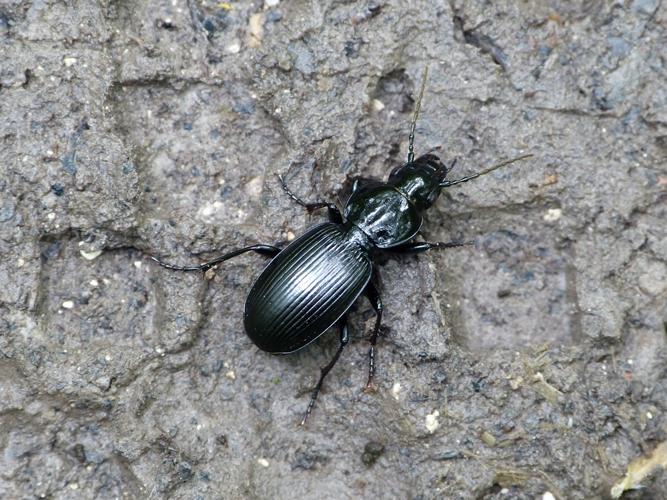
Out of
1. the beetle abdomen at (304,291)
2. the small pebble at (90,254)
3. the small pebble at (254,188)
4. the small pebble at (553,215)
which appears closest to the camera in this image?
the beetle abdomen at (304,291)

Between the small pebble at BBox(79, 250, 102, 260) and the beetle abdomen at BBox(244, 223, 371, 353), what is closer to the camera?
the beetle abdomen at BBox(244, 223, 371, 353)

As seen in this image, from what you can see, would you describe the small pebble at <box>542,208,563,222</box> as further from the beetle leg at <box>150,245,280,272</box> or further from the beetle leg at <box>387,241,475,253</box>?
the beetle leg at <box>150,245,280,272</box>

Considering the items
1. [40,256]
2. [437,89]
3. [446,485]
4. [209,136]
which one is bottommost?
[446,485]

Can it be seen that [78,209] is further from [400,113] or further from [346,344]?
[400,113]

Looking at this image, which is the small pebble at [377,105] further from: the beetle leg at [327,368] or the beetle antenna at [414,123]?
the beetle leg at [327,368]

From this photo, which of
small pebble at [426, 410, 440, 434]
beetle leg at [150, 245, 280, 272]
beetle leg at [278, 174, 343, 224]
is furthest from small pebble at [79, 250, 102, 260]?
small pebble at [426, 410, 440, 434]

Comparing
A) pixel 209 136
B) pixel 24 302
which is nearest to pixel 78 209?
pixel 24 302

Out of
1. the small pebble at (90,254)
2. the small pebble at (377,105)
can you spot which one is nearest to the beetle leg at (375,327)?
the small pebble at (377,105)

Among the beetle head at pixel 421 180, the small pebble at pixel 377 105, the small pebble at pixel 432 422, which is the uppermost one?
the small pebble at pixel 377 105
